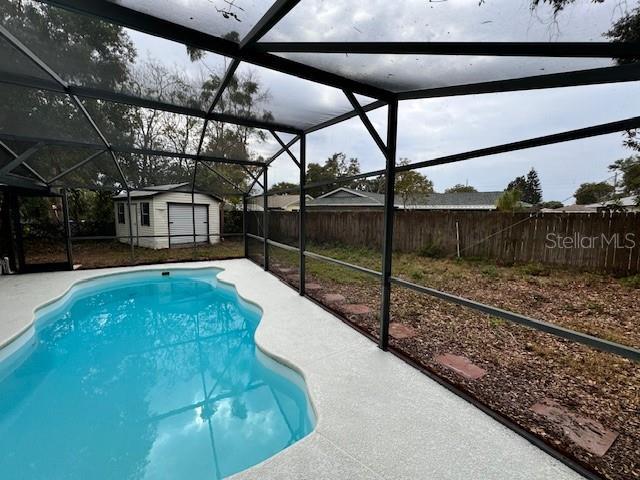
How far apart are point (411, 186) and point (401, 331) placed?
13.1 m

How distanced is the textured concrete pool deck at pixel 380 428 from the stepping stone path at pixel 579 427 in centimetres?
37

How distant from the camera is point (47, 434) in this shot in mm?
2389

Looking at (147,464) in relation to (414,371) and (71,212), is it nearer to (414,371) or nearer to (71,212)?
(414,371)

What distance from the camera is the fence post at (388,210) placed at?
2.94 m

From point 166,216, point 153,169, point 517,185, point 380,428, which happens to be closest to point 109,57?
point 380,428

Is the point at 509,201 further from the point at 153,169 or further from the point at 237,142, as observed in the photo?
the point at 153,169

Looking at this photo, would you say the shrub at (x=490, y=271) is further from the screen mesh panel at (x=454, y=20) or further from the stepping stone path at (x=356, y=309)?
the screen mesh panel at (x=454, y=20)

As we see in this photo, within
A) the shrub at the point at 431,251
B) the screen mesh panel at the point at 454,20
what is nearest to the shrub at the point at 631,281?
the shrub at the point at 431,251

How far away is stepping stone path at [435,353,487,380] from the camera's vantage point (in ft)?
8.82

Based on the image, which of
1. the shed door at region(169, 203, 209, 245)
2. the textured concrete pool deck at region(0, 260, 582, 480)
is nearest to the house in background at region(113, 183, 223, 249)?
the shed door at region(169, 203, 209, 245)

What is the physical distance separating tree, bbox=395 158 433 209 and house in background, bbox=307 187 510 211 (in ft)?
0.42

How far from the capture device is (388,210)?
3021mm

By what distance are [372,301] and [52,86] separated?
531 cm

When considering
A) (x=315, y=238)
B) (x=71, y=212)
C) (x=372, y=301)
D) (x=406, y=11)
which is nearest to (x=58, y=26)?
(x=406, y=11)
